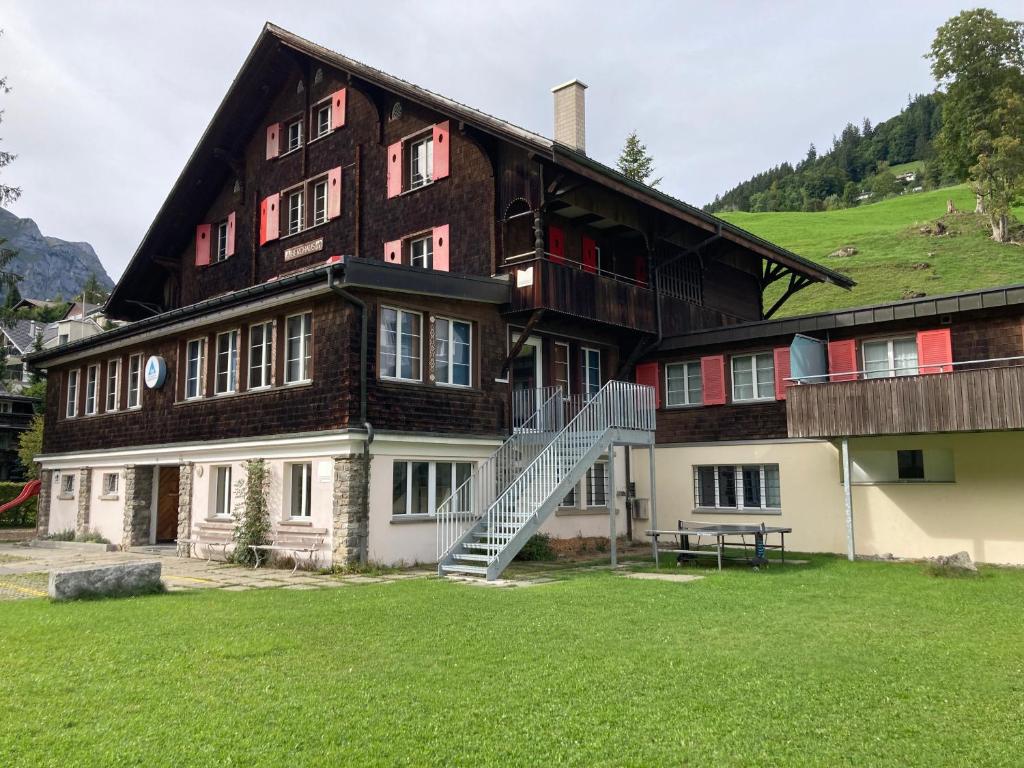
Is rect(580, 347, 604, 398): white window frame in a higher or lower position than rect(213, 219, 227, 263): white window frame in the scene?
lower

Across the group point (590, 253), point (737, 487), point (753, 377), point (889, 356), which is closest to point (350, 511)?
point (590, 253)

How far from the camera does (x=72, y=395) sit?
77.8 ft

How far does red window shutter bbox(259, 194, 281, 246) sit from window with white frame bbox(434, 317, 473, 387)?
8596 mm

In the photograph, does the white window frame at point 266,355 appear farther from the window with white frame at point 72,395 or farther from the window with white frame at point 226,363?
the window with white frame at point 72,395

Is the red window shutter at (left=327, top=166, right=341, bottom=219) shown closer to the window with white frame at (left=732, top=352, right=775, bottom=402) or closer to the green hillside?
the window with white frame at (left=732, top=352, right=775, bottom=402)

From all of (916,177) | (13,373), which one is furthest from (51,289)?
(916,177)

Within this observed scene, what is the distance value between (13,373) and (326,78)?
47020mm

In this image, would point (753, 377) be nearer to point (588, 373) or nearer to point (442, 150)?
point (588, 373)

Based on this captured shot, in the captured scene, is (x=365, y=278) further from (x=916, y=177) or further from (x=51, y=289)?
(x=51, y=289)

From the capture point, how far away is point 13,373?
57.6 meters

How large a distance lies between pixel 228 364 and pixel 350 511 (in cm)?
552

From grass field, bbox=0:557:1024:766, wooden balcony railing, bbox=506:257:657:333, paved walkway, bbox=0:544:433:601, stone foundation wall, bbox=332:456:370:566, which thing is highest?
wooden balcony railing, bbox=506:257:657:333

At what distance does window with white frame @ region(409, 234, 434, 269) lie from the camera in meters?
19.2

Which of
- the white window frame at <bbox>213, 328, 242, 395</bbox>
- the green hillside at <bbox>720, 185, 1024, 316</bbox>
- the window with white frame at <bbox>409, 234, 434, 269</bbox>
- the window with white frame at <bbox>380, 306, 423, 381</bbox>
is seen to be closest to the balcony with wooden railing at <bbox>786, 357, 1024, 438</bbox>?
the window with white frame at <bbox>380, 306, 423, 381</bbox>
